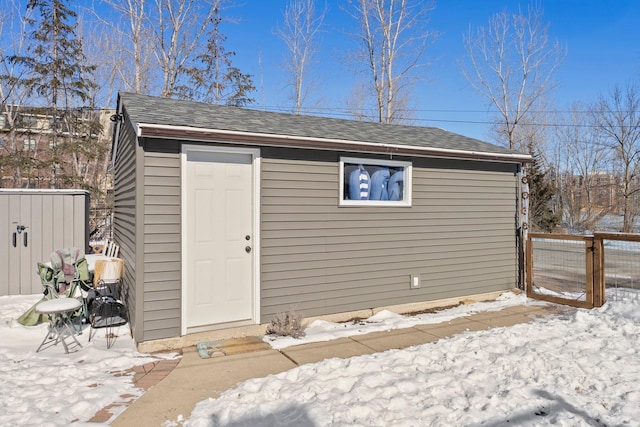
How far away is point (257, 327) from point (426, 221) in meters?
3.04

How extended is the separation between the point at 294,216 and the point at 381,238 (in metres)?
1.42

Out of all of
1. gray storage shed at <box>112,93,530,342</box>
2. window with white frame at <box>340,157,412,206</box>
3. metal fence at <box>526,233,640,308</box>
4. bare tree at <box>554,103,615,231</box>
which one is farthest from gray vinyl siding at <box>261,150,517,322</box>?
bare tree at <box>554,103,615,231</box>

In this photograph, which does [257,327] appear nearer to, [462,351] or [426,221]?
[462,351]

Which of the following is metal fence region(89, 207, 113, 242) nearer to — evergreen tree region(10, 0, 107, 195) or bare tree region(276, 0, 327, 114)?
evergreen tree region(10, 0, 107, 195)

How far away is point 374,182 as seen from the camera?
233 inches

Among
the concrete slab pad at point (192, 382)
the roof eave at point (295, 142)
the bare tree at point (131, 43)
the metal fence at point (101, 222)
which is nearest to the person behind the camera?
the concrete slab pad at point (192, 382)

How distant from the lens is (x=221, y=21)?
17.9m

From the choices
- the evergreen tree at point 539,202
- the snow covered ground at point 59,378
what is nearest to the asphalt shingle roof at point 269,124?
the snow covered ground at point 59,378

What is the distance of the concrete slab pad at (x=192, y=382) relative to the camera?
9.84 feet

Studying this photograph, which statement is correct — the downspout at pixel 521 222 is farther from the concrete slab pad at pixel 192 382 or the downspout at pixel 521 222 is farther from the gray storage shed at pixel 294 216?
the concrete slab pad at pixel 192 382

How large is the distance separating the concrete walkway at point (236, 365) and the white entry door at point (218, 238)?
576 millimetres

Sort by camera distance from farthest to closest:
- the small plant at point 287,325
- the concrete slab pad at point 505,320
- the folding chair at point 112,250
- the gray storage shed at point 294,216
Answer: the folding chair at point 112,250
the concrete slab pad at point 505,320
the small plant at point 287,325
the gray storage shed at point 294,216

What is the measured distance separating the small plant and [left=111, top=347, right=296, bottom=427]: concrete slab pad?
0.50 metres

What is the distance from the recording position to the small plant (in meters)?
4.88
